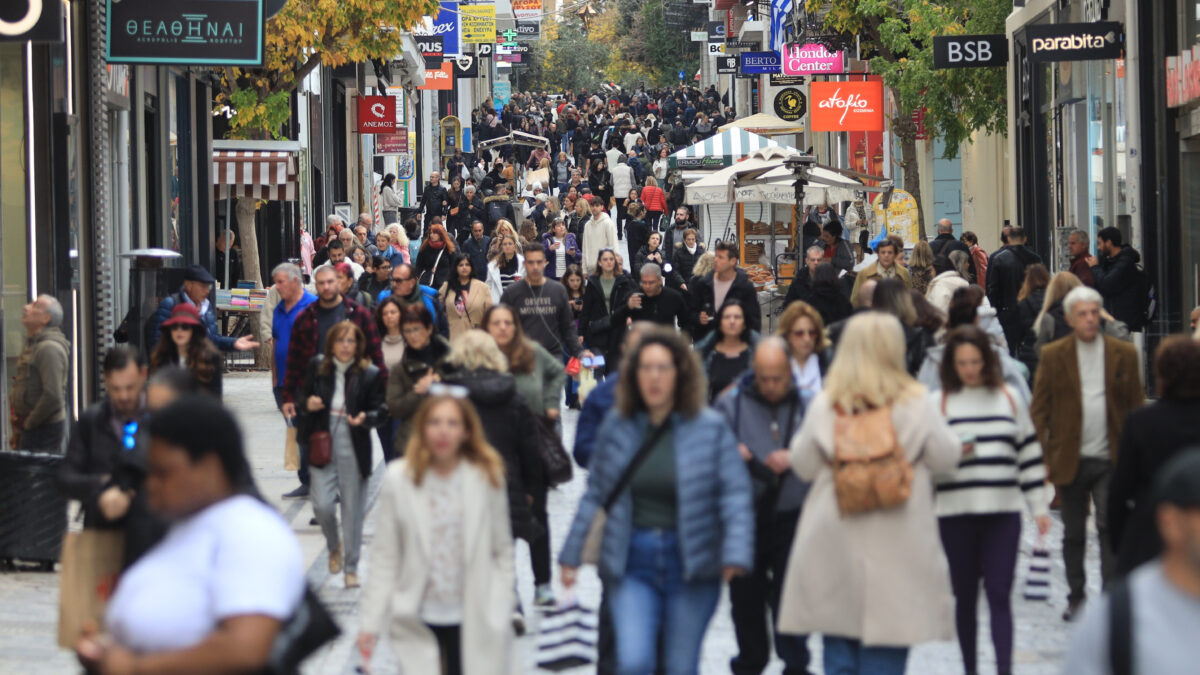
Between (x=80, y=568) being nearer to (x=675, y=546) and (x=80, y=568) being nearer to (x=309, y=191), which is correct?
(x=675, y=546)

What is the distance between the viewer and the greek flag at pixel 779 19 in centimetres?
4509

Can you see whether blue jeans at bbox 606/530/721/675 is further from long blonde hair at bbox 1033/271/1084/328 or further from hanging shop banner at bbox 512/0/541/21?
hanging shop banner at bbox 512/0/541/21

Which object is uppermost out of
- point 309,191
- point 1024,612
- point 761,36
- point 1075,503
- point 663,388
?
point 761,36

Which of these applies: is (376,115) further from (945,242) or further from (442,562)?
(442,562)

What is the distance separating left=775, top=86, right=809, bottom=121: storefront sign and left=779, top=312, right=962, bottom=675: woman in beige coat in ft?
109

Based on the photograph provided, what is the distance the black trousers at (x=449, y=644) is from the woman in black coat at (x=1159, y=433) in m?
2.31

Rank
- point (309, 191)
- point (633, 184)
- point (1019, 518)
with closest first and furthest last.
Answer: point (1019, 518), point (309, 191), point (633, 184)

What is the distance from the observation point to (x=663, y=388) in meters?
6.03

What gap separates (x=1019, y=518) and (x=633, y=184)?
32.7 metres

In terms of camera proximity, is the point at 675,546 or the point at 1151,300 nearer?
the point at 675,546

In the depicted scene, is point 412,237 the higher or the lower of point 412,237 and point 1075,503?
the higher

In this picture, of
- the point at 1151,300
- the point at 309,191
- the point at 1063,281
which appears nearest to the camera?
the point at 1063,281

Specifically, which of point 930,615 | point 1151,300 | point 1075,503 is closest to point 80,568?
point 930,615

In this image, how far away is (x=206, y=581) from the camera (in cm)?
364
